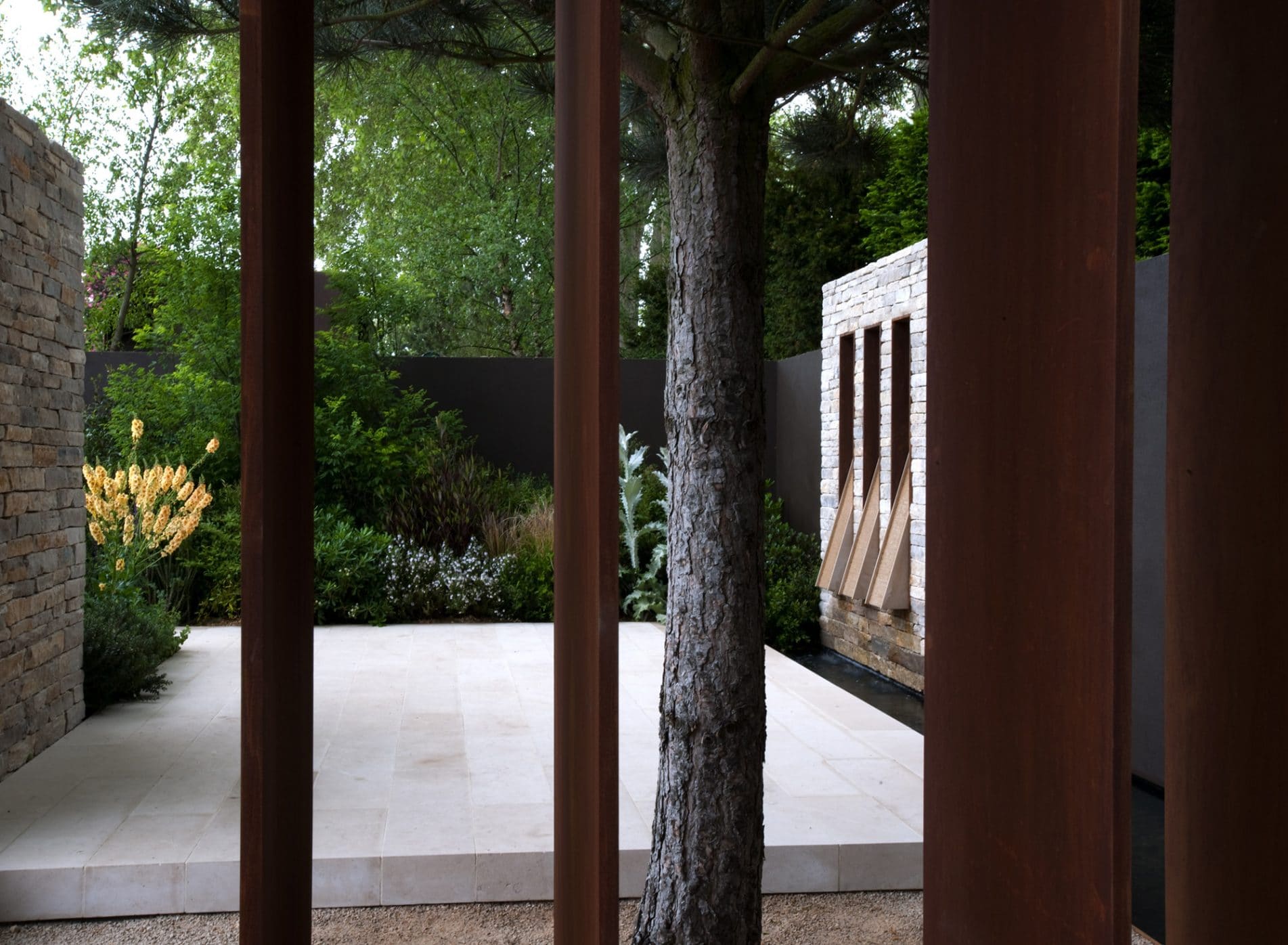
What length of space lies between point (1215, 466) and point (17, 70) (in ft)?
68.9

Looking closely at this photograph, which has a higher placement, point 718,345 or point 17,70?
point 17,70

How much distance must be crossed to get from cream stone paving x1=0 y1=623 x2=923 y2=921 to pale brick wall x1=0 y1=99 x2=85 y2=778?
0.33 meters

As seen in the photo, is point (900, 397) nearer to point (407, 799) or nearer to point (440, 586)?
point (440, 586)

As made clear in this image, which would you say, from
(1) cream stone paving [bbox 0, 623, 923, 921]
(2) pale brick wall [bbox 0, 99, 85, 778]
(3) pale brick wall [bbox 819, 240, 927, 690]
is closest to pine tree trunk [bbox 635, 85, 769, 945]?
(1) cream stone paving [bbox 0, 623, 923, 921]

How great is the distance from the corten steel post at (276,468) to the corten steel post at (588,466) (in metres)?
0.26

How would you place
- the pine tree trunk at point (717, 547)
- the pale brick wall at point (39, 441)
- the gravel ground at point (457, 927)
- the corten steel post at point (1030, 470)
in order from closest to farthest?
the corten steel post at point (1030, 470)
the pine tree trunk at point (717, 547)
the gravel ground at point (457, 927)
the pale brick wall at point (39, 441)

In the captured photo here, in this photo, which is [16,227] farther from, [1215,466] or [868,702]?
[868,702]

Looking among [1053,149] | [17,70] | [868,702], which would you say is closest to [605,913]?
[1053,149]

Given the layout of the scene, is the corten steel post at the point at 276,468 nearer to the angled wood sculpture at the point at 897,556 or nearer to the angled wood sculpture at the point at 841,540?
the angled wood sculpture at the point at 897,556

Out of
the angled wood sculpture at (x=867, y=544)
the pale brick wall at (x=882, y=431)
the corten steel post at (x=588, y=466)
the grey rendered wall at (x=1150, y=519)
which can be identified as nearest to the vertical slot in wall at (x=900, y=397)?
the pale brick wall at (x=882, y=431)

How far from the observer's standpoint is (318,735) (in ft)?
16.9

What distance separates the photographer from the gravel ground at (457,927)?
10.8ft

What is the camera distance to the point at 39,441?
4758 millimetres

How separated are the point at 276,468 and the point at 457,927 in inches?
114
